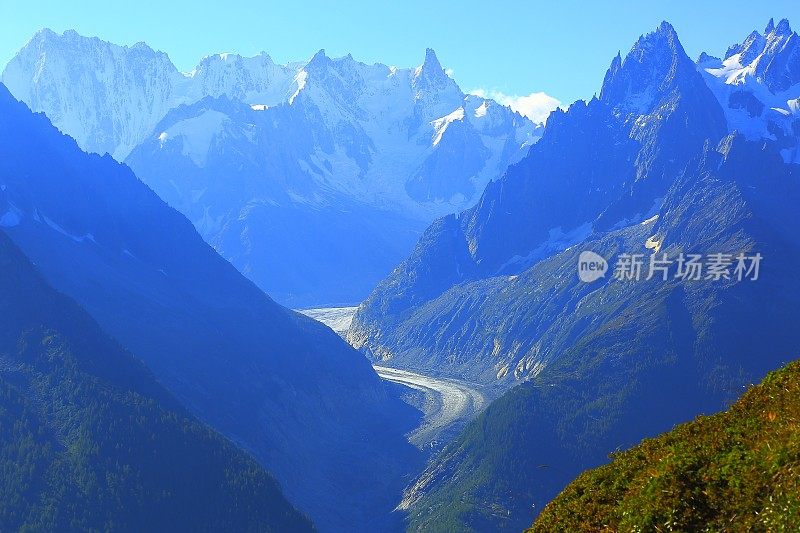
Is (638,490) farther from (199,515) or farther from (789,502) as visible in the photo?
(199,515)

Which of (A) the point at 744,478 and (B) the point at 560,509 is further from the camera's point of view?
(B) the point at 560,509

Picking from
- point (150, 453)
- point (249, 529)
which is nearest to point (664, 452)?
point (249, 529)

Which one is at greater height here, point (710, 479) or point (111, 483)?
point (710, 479)

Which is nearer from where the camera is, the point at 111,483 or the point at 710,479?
the point at 710,479

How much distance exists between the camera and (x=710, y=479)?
42.2 meters

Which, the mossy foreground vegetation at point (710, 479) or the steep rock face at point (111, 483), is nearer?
the mossy foreground vegetation at point (710, 479)

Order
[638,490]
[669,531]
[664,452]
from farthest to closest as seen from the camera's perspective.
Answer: [664,452], [638,490], [669,531]

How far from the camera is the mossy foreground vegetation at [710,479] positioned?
1559 inches

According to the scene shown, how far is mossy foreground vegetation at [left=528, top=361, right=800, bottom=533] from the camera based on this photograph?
39594 millimetres

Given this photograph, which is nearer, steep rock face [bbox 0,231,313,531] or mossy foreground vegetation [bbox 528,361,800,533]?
mossy foreground vegetation [bbox 528,361,800,533]

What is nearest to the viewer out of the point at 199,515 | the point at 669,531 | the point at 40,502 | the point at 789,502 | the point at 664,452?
the point at 789,502

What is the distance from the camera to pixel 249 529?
184 meters

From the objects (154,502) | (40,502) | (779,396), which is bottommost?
(40,502)

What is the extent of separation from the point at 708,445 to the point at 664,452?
2.59 meters
